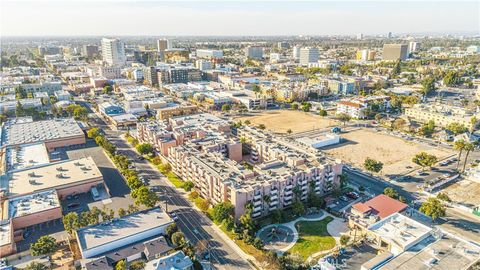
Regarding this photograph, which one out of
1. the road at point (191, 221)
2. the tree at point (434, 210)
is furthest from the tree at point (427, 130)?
the road at point (191, 221)

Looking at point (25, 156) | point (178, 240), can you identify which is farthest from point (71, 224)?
point (25, 156)

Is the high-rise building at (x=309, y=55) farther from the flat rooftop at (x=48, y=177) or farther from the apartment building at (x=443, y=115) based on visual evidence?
the flat rooftop at (x=48, y=177)

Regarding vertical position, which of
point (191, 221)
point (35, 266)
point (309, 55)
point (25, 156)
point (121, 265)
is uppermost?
point (309, 55)

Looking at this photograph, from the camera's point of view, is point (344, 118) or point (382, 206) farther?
point (344, 118)

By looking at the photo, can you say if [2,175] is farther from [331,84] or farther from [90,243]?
[331,84]

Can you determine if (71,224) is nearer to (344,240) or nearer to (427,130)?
(344,240)
